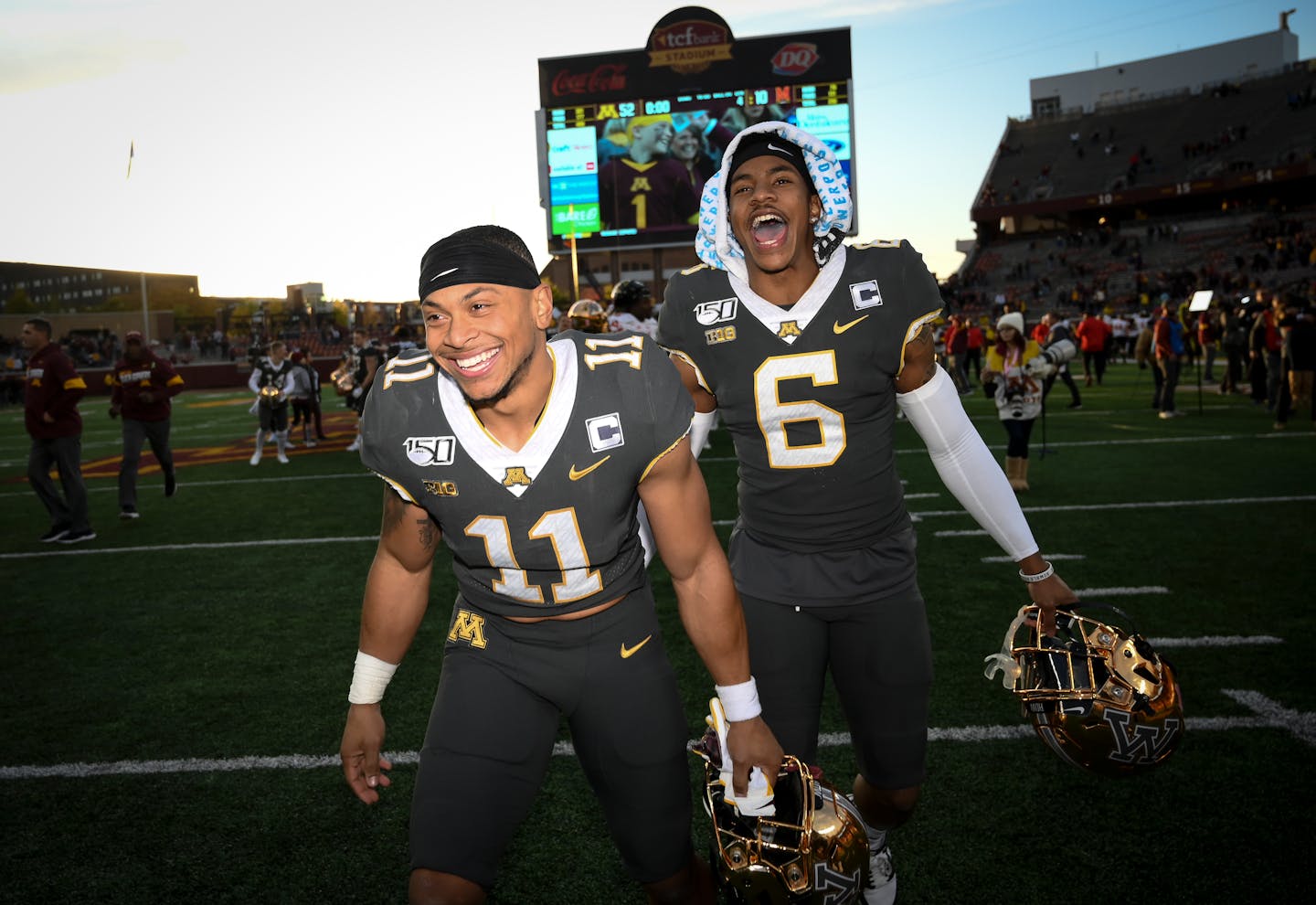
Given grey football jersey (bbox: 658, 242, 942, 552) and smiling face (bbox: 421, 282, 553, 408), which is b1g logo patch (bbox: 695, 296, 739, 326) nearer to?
grey football jersey (bbox: 658, 242, 942, 552)

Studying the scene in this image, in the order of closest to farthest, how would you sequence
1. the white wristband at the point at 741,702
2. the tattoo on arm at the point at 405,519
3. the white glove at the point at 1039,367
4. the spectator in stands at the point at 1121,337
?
the white wristband at the point at 741,702, the tattoo on arm at the point at 405,519, the white glove at the point at 1039,367, the spectator in stands at the point at 1121,337

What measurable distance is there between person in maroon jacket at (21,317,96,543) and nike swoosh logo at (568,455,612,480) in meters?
A: 7.72

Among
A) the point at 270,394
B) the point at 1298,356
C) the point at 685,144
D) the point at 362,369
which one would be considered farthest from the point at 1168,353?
the point at 685,144

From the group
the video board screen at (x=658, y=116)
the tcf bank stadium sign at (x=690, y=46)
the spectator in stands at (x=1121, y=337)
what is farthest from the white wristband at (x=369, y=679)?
the spectator in stands at (x=1121, y=337)

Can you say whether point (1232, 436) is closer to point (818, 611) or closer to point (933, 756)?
point (933, 756)

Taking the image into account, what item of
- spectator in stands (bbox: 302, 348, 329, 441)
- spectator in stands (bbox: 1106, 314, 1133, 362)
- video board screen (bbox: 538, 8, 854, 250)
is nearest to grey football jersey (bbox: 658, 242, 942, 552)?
spectator in stands (bbox: 302, 348, 329, 441)

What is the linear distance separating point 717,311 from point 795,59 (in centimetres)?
2526

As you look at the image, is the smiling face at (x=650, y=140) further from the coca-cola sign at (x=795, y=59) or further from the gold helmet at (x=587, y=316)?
the gold helmet at (x=587, y=316)

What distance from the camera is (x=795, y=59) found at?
2580 cm

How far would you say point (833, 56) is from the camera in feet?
83.8

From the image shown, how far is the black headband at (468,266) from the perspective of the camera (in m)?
2.22

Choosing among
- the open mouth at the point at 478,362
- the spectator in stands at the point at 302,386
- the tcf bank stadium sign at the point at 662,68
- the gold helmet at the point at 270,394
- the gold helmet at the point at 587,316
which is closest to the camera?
the open mouth at the point at 478,362

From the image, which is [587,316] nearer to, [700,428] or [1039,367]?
[1039,367]

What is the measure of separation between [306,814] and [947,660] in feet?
10.5
